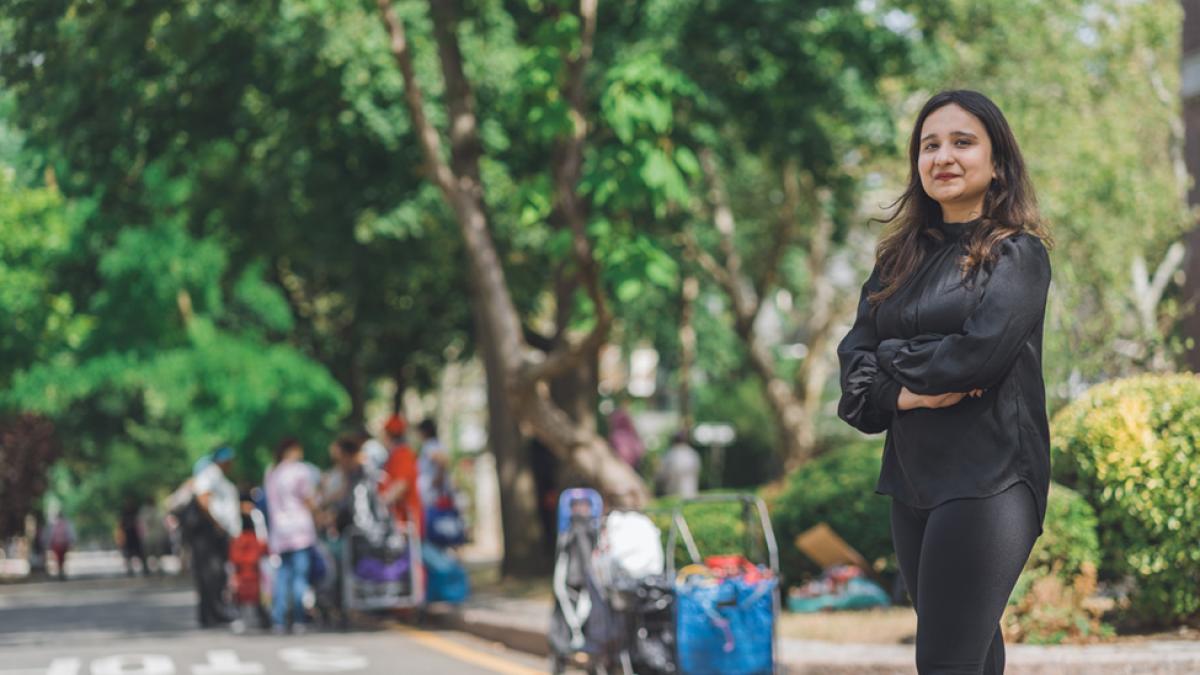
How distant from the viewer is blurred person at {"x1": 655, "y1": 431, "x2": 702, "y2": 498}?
21.2 metres

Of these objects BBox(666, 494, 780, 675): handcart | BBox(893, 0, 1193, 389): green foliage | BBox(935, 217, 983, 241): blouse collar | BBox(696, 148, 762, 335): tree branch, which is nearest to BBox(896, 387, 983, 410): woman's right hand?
BBox(935, 217, 983, 241): blouse collar

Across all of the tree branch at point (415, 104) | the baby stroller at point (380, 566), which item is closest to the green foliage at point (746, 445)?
the baby stroller at point (380, 566)

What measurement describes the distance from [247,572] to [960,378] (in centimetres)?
1370

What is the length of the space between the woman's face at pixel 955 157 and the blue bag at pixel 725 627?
16.1 ft

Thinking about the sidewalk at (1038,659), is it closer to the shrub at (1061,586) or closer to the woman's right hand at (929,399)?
the shrub at (1061,586)

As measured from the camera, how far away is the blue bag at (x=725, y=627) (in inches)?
340

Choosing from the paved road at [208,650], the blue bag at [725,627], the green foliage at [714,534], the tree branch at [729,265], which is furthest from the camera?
the tree branch at [729,265]

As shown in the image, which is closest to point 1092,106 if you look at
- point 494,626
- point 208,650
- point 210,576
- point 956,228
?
point 210,576

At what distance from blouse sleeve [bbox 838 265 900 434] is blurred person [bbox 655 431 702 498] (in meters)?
17.1

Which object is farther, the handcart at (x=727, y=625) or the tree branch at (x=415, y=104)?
the tree branch at (x=415, y=104)

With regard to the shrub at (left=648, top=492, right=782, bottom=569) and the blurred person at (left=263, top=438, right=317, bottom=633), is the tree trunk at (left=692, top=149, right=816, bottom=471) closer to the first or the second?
the blurred person at (left=263, top=438, right=317, bottom=633)

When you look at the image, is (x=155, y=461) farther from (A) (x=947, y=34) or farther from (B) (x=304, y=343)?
(A) (x=947, y=34)

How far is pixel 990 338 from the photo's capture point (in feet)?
12.3

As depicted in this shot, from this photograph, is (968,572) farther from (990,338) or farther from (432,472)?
(432,472)
